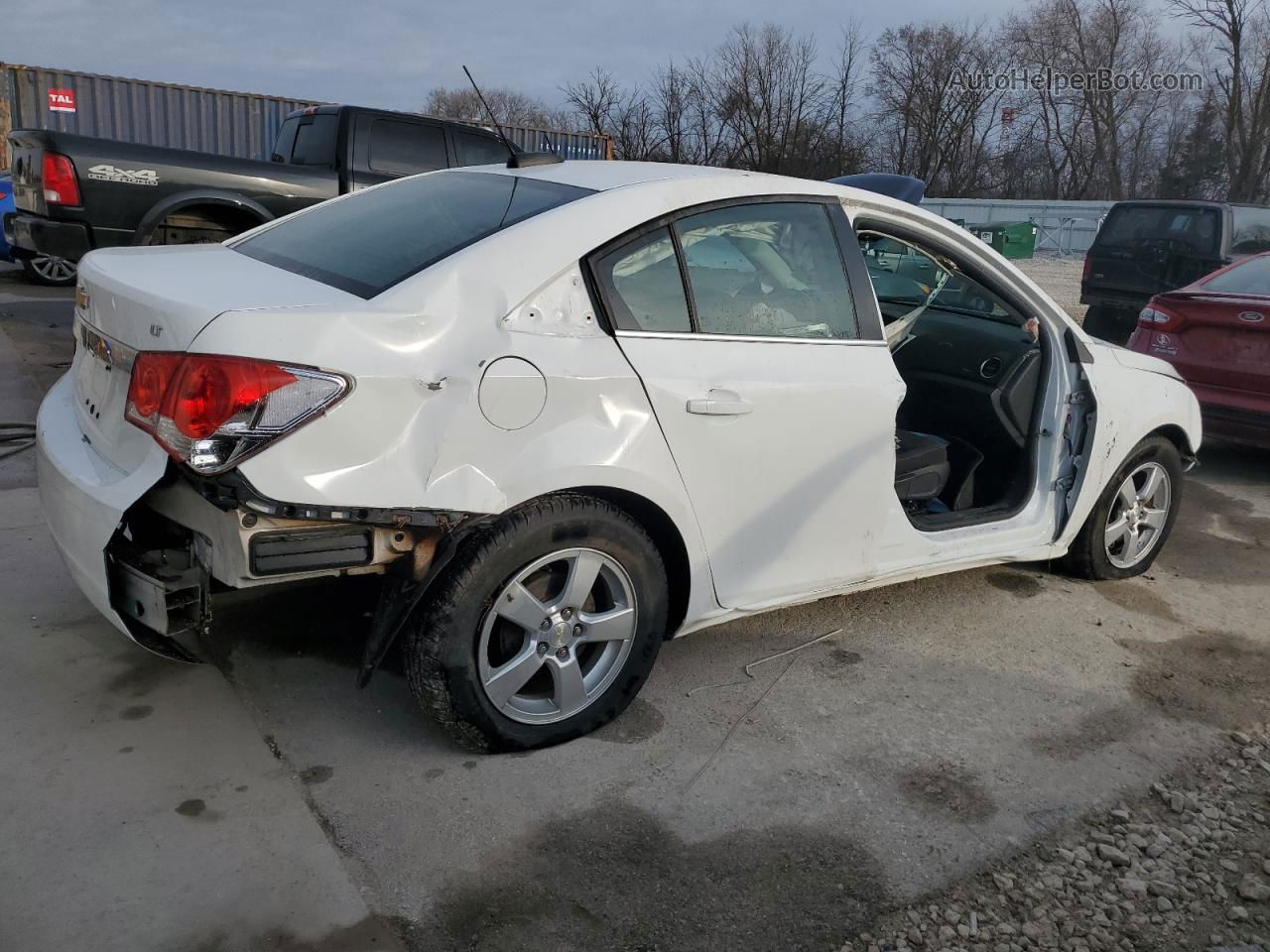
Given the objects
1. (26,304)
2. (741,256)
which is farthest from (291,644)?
(26,304)

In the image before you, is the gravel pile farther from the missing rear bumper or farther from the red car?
the red car

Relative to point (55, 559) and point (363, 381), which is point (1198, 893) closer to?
point (363, 381)

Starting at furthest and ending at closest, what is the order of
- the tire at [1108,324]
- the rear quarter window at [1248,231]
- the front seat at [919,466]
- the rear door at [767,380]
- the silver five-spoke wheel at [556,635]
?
the tire at [1108,324] → the rear quarter window at [1248,231] → the front seat at [919,466] → the rear door at [767,380] → the silver five-spoke wheel at [556,635]

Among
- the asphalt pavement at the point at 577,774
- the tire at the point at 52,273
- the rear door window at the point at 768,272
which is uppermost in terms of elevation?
the rear door window at the point at 768,272

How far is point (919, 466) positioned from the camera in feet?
14.2

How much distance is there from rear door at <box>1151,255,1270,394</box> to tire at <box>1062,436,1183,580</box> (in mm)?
2032

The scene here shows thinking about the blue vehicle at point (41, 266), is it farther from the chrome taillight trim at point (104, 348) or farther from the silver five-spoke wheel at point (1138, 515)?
the silver five-spoke wheel at point (1138, 515)

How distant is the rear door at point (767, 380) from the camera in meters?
3.13

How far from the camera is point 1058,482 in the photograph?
4.39 metres

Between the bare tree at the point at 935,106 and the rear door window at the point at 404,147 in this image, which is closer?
the rear door window at the point at 404,147

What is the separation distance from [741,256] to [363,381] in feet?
4.52

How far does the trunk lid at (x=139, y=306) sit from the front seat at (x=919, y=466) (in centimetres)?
235

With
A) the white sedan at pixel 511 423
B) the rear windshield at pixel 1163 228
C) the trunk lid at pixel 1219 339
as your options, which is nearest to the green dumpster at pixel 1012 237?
the rear windshield at pixel 1163 228

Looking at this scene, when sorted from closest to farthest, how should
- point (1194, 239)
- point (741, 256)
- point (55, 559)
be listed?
point (741, 256) → point (55, 559) → point (1194, 239)
